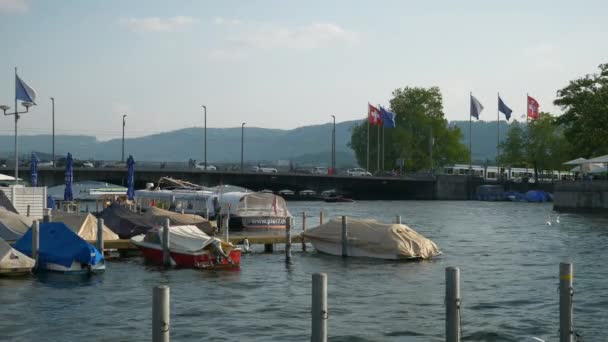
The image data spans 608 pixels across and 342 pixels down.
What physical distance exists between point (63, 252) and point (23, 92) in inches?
917

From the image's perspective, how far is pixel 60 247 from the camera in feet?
122

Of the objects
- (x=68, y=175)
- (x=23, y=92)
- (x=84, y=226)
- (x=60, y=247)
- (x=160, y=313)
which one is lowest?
(x=60, y=247)

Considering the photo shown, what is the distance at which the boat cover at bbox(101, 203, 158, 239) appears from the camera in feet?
160

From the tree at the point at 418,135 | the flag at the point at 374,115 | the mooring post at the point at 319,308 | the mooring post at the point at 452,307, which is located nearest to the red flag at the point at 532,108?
the flag at the point at 374,115

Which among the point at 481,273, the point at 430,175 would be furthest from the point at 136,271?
the point at 430,175

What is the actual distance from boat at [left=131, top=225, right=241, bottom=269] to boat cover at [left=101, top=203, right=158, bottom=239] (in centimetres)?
727

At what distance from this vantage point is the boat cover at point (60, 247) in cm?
3659

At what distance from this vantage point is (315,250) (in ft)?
158

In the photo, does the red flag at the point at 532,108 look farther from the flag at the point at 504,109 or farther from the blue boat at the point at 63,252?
the blue boat at the point at 63,252

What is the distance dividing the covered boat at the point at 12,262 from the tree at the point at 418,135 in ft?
442

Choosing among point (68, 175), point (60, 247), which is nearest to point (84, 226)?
point (60, 247)

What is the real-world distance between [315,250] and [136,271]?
11651 millimetres

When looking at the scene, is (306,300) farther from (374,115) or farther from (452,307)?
(374,115)

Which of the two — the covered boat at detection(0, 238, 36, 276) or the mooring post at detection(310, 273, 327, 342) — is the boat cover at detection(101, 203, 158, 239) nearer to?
the covered boat at detection(0, 238, 36, 276)
